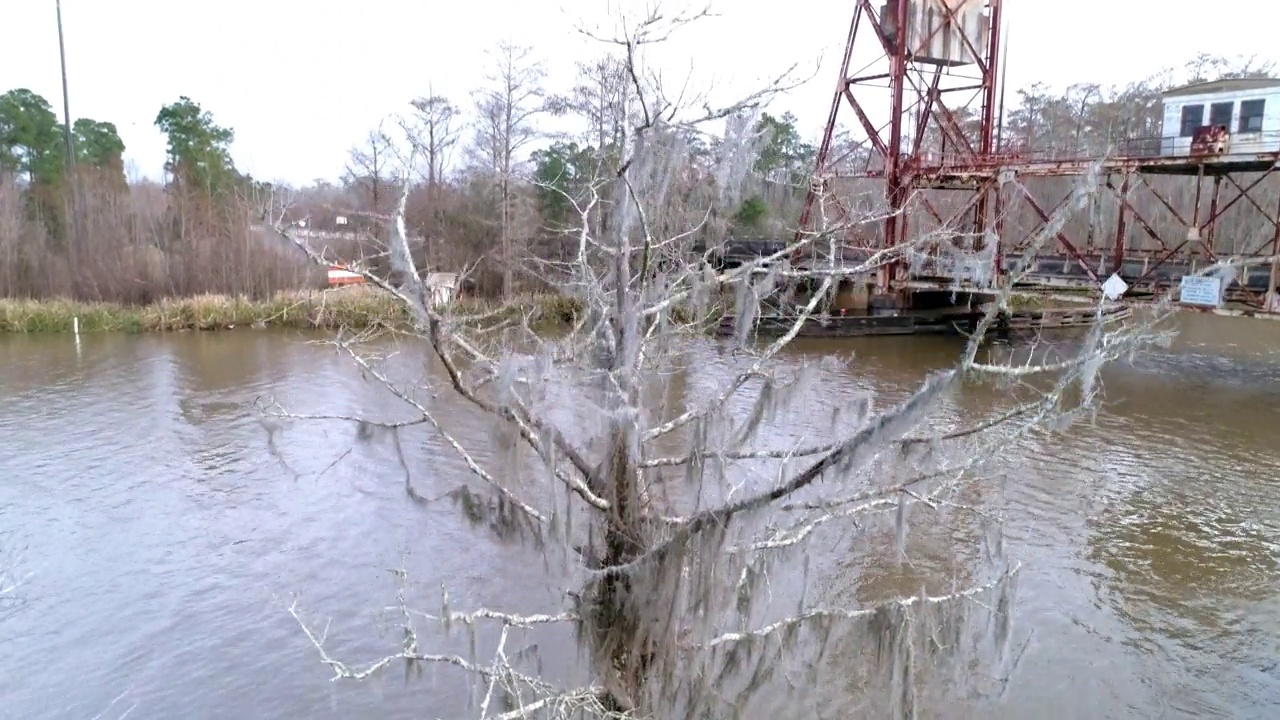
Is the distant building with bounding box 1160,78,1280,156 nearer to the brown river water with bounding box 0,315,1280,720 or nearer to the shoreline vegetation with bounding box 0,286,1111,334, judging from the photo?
the shoreline vegetation with bounding box 0,286,1111,334

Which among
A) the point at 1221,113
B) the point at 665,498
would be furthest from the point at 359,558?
the point at 1221,113

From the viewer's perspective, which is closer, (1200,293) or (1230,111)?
(1200,293)

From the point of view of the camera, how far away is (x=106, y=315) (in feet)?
63.9

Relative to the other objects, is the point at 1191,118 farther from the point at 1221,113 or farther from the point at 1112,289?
the point at 1112,289

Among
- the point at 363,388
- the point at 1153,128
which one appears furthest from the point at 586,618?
the point at 1153,128

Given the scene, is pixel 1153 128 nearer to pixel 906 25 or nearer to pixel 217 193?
pixel 906 25

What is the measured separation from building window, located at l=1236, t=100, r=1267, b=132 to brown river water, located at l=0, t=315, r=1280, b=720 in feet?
22.5

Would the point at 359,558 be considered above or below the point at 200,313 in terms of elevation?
below

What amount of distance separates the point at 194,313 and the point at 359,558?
47.1ft

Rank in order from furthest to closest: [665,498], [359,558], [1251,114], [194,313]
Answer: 1. [194,313]
2. [1251,114]
3. [359,558]
4. [665,498]

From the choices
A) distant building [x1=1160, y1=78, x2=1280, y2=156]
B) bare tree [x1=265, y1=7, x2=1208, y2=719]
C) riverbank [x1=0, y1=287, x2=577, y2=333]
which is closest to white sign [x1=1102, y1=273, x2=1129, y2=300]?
bare tree [x1=265, y1=7, x2=1208, y2=719]

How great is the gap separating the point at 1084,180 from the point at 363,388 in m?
12.7

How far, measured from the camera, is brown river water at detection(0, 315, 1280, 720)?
5832 mm

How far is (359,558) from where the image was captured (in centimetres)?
777
